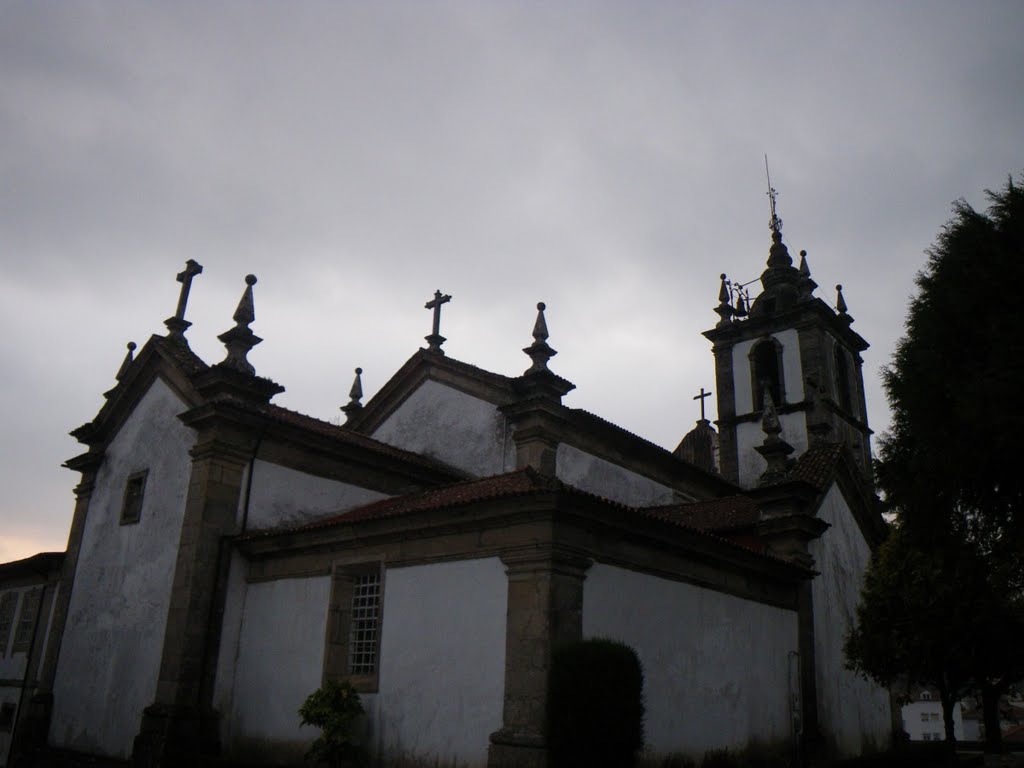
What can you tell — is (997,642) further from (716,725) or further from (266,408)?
(266,408)

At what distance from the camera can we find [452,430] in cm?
2045

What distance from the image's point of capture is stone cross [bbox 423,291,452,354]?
21781mm

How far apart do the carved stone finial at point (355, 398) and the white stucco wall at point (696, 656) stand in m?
13.2

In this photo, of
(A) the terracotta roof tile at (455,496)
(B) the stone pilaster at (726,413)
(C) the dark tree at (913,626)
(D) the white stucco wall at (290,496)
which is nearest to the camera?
(A) the terracotta roof tile at (455,496)

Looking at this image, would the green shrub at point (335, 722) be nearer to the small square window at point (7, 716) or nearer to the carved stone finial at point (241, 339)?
the carved stone finial at point (241, 339)

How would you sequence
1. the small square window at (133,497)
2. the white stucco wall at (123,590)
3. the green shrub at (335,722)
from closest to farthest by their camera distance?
the green shrub at (335,722) < the white stucco wall at (123,590) < the small square window at (133,497)

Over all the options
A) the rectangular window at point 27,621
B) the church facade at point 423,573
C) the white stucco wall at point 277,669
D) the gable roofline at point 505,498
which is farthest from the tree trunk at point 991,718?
the rectangular window at point 27,621

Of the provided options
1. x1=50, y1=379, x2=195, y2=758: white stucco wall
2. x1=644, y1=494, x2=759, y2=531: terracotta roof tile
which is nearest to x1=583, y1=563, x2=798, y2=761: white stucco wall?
x1=644, y1=494, x2=759, y2=531: terracotta roof tile

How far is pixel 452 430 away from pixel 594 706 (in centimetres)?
1107

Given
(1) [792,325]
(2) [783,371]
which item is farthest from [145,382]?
(1) [792,325]

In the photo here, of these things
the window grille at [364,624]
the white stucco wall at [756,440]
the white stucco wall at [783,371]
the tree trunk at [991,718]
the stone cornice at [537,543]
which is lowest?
the tree trunk at [991,718]

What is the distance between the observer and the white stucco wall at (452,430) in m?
19.1

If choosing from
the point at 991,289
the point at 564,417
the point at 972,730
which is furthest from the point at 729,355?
the point at 972,730

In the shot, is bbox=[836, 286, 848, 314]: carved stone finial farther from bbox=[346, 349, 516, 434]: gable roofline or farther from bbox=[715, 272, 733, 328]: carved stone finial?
bbox=[346, 349, 516, 434]: gable roofline
